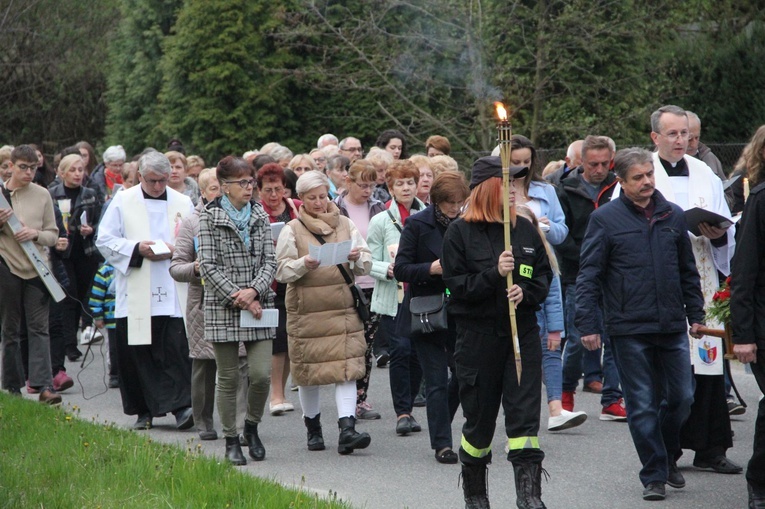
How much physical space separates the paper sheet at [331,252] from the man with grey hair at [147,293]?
6.20 ft

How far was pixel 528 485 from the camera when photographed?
667 centimetres

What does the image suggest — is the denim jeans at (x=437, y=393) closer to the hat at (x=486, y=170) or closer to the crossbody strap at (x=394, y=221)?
the crossbody strap at (x=394, y=221)

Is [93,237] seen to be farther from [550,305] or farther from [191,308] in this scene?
[550,305]

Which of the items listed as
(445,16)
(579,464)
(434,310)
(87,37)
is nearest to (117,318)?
(434,310)

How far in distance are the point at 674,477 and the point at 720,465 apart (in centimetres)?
59

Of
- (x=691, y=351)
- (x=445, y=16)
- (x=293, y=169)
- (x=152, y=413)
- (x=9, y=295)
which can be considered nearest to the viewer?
(x=691, y=351)

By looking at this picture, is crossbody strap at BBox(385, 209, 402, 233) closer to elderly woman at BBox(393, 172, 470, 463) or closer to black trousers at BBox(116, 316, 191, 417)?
elderly woman at BBox(393, 172, 470, 463)

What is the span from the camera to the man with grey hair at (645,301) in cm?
745

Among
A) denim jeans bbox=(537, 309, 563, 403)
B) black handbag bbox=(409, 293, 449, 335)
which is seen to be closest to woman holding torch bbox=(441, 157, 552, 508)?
black handbag bbox=(409, 293, 449, 335)

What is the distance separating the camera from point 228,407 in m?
8.74

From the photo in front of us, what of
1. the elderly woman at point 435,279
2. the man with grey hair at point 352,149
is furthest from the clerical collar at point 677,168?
the man with grey hair at point 352,149

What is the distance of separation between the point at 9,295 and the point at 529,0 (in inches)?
514

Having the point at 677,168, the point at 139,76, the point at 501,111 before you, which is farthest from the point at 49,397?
the point at 139,76

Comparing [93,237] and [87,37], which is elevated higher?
[87,37]
